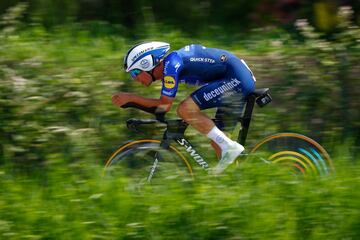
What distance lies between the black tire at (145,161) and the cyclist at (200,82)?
327 mm

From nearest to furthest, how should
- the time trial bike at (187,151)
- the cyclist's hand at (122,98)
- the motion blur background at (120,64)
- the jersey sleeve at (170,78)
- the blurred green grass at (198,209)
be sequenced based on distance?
the blurred green grass at (198,209), the jersey sleeve at (170,78), the cyclist's hand at (122,98), the time trial bike at (187,151), the motion blur background at (120,64)

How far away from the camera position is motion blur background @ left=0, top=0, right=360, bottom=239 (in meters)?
7.21

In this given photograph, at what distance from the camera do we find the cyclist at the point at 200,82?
809cm

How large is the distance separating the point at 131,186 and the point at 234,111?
4.11 feet

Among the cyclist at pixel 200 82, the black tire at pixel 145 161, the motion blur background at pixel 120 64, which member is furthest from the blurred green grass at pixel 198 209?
the motion blur background at pixel 120 64

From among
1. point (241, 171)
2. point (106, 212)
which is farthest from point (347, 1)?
point (106, 212)

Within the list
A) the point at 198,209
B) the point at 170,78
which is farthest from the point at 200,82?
the point at 198,209

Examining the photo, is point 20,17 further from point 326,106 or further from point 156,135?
point 326,106

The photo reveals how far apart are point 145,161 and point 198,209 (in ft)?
4.06

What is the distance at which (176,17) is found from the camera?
11250 mm

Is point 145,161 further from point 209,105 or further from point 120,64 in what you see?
point 120,64

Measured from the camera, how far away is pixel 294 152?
8.36m

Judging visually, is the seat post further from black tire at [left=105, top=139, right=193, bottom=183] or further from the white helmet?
the white helmet

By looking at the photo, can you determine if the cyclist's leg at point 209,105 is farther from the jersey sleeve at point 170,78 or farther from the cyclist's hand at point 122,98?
the cyclist's hand at point 122,98
